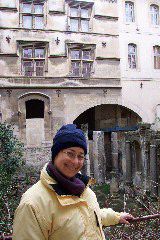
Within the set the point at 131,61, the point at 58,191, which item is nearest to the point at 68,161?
the point at 58,191

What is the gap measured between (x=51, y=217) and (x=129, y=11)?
19.0 m

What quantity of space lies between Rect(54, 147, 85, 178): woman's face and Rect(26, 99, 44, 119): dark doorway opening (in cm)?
1642

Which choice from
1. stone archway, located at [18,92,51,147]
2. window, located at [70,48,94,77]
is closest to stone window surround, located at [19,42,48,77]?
stone archway, located at [18,92,51,147]

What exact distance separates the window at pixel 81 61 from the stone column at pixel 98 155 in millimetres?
3904

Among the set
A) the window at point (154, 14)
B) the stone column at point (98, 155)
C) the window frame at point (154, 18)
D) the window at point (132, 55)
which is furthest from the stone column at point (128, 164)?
the window at point (154, 14)

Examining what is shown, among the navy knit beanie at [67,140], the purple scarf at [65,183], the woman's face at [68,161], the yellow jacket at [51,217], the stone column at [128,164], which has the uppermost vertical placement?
the navy knit beanie at [67,140]

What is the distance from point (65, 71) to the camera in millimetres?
17531

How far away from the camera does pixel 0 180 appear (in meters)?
10.3

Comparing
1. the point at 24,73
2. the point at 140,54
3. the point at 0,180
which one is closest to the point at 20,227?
the point at 0,180

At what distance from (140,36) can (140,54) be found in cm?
114

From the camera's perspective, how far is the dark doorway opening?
61.1 ft

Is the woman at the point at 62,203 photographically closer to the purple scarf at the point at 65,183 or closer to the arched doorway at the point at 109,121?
the purple scarf at the point at 65,183

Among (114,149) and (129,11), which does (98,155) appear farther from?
(129,11)

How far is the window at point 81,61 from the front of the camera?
17844mm
